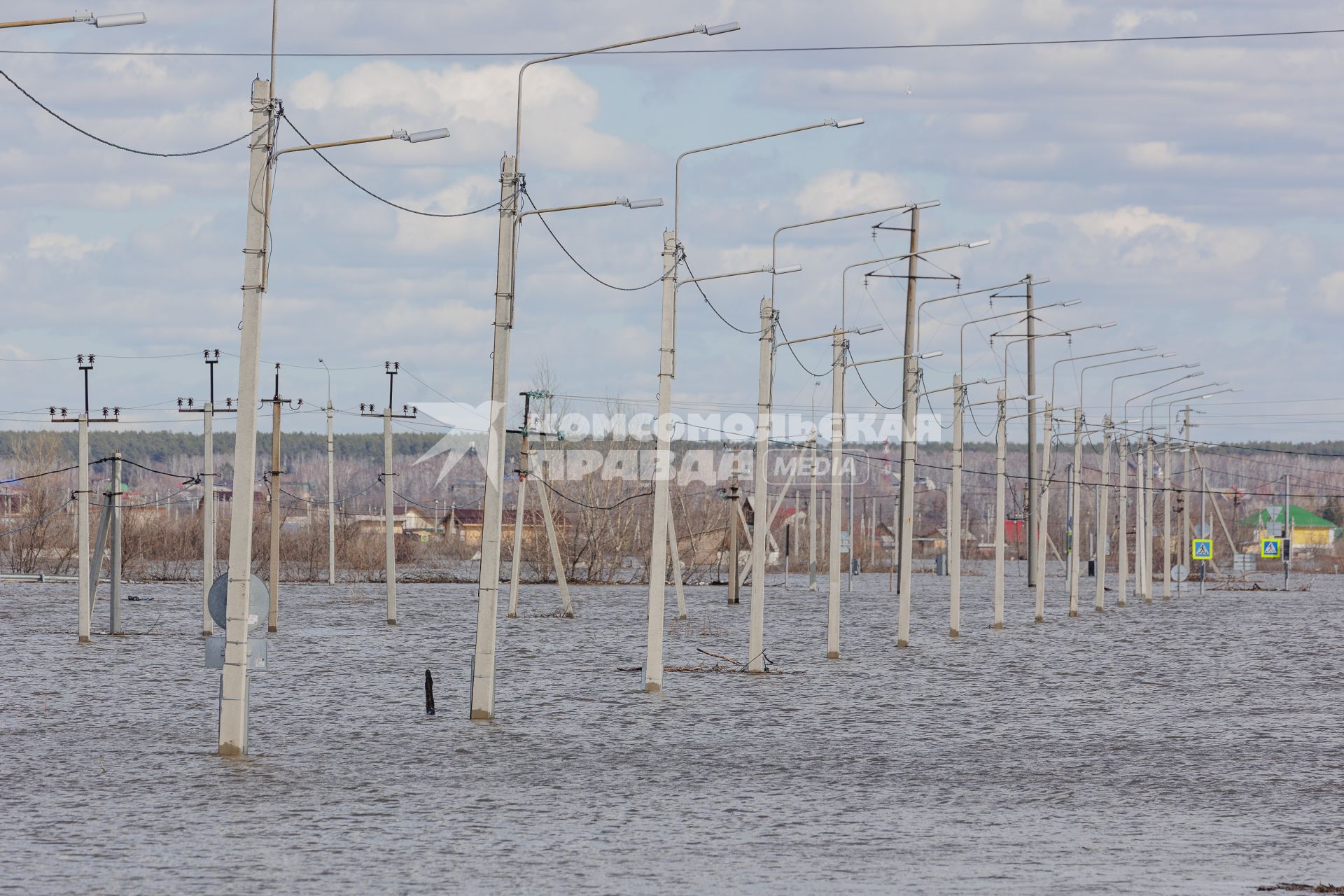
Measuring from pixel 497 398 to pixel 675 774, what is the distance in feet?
22.1

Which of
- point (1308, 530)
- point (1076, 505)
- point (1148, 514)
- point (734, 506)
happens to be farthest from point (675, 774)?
point (1308, 530)

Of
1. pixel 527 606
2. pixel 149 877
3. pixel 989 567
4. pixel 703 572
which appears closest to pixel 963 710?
pixel 149 877

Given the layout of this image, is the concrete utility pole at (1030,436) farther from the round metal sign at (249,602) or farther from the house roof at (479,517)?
the round metal sign at (249,602)

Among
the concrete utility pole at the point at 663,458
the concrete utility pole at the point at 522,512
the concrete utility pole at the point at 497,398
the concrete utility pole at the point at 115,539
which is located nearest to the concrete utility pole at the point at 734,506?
the concrete utility pole at the point at 522,512

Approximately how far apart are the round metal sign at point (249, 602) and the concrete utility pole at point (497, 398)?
314 cm

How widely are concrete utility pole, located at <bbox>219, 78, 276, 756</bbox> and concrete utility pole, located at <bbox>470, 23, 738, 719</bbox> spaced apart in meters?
3.98

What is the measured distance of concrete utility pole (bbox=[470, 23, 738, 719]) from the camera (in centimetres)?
2395

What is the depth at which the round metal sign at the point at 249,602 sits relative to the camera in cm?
2058

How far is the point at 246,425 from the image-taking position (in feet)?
66.1

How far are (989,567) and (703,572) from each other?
4466cm

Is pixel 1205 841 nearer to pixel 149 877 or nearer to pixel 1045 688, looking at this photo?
pixel 149 877

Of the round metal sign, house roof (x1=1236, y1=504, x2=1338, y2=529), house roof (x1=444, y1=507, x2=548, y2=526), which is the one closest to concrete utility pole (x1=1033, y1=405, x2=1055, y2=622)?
house roof (x1=444, y1=507, x2=548, y2=526)

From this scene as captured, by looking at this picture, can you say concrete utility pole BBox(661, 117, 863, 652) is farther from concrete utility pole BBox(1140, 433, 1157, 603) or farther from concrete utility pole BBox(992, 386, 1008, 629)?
concrete utility pole BBox(1140, 433, 1157, 603)

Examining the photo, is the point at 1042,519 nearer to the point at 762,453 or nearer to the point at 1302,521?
the point at 762,453
